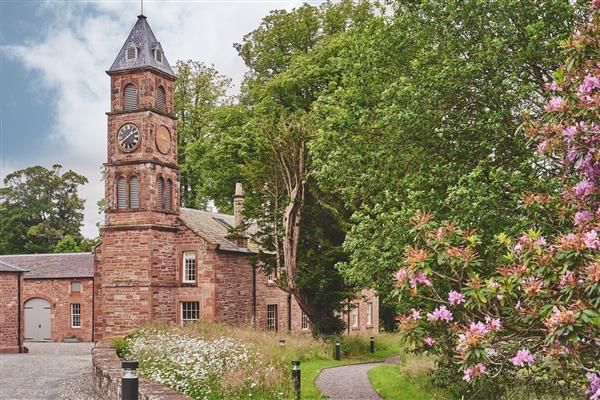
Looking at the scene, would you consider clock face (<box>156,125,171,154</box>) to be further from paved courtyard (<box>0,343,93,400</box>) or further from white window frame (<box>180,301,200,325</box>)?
paved courtyard (<box>0,343,93,400</box>)

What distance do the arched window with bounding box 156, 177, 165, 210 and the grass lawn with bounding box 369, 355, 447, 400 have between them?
1485 centimetres

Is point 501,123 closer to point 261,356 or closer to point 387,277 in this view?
point 387,277

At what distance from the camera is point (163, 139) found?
34.7 m

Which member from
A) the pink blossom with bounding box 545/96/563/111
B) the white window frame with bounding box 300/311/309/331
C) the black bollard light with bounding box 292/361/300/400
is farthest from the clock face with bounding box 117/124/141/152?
the pink blossom with bounding box 545/96/563/111

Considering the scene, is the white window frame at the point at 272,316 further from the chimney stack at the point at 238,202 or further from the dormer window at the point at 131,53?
the dormer window at the point at 131,53

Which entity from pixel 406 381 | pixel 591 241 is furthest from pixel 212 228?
pixel 591 241

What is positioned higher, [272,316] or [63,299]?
[63,299]

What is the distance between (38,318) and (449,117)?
34534mm

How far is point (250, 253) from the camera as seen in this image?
120 feet

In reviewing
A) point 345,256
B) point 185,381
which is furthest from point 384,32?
point 345,256

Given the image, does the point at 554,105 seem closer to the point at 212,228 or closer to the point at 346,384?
the point at 346,384

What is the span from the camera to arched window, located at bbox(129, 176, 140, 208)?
110 ft

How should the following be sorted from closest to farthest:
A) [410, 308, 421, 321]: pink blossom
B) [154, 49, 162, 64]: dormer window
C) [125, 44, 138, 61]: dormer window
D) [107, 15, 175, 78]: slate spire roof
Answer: [410, 308, 421, 321]: pink blossom
[107, 15, 175, 78]: slate spire roof
[125, 44, 138, 61]: dormer window
[154, 49, 162, 64]: dormer window

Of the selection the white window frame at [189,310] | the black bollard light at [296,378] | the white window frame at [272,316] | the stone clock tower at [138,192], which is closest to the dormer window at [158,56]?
the stone clock tower at [138,192]
